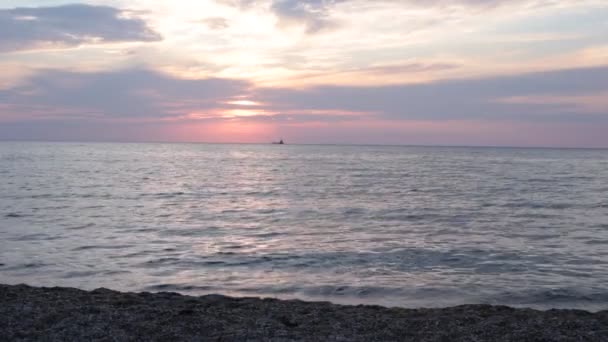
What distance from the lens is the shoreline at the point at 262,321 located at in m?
8.77

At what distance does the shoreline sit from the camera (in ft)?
28.8

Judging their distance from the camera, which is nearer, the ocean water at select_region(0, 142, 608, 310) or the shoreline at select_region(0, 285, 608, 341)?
the shoreline at select_region(0, 285, 608, 341)

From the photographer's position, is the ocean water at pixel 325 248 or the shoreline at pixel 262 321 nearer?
the shoreline at pixel 262 321

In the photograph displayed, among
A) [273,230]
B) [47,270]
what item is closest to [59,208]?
[273,230]

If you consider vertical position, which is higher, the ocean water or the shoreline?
the shoreline

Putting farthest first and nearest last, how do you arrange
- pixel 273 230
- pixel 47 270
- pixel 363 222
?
pixel 363 222 → pixel 273 230 → pixel 47 270

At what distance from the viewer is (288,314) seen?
10.2 m

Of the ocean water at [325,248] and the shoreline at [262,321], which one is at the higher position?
the shoreline at [262,321]

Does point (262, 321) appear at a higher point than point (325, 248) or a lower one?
higher

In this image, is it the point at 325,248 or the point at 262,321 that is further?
the point at 325,248

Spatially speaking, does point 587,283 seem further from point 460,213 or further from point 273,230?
point 460,213

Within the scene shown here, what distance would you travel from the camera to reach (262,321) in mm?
9586

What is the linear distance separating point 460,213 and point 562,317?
68.6 feet

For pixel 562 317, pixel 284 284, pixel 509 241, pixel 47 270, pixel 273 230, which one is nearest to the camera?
pixel 562 317
